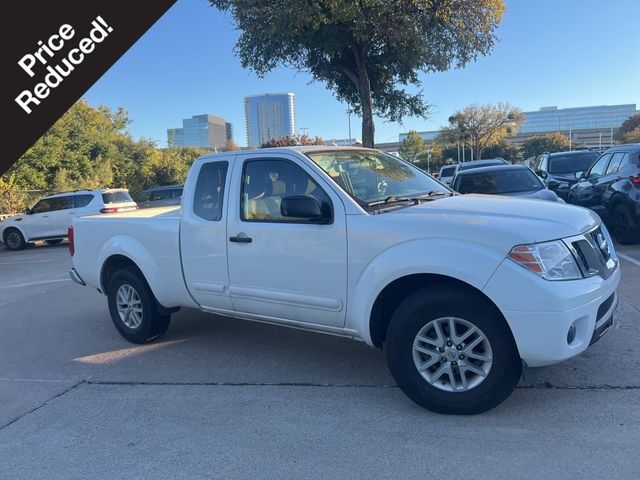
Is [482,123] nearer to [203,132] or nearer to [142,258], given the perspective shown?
[203,132]

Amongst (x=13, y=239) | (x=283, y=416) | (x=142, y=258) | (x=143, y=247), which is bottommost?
(x=13, y=239)

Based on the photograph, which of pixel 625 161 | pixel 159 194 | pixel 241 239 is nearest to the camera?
pixel 241 239

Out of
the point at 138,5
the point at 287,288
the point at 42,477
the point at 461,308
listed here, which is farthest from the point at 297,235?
the point at 138,5

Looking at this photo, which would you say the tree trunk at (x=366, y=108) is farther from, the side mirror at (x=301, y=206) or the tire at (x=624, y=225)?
the side mirror at (x=301, y=206)

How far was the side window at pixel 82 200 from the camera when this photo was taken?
17.7 m

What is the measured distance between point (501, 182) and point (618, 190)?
190cm

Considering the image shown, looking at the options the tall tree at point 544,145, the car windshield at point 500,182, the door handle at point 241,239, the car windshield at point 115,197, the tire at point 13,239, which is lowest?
the tire at point 13,239

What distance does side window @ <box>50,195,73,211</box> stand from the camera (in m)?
17.7

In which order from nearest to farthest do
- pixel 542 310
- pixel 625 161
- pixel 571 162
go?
pixel 542 310
pixel 625 161
pixel 571 162

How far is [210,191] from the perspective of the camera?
516 centimetres

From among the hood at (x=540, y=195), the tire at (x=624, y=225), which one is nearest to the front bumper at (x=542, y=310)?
the hood at (x=540, y=195)

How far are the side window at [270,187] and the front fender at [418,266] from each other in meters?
0.83

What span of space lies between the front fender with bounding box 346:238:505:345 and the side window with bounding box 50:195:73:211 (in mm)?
15943

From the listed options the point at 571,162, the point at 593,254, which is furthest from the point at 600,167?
the point at 593,254
